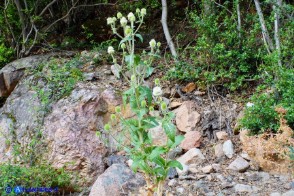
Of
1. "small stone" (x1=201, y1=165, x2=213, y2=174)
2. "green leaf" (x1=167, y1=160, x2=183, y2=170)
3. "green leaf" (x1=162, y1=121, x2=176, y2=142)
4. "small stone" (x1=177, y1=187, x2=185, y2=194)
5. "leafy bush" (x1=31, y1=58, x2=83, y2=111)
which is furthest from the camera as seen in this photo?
"leafy bush" (x1=31, y1=58, x2=83, y2=111)

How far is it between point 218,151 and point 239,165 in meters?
0.31

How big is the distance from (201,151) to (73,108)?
1554 mm

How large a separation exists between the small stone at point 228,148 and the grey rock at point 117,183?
832 mm

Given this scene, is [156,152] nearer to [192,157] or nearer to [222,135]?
[192,157]

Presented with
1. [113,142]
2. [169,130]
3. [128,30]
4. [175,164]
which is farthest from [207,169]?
[128,30]

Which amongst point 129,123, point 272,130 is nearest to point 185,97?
point 272,130

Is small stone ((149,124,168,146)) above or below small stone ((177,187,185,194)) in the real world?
below

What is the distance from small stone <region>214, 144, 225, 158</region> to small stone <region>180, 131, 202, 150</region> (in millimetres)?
192

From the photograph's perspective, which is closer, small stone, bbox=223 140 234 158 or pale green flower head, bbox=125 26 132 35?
pale green flower head, bbox=125 26 132 35

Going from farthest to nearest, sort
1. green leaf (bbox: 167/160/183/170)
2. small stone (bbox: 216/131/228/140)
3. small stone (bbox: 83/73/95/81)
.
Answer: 1. small stone (bbox: 83/73/95/81)
2. small stone (bbox: 216/131/228/140)
3. green leaf (bbox: 167/160/183/170)

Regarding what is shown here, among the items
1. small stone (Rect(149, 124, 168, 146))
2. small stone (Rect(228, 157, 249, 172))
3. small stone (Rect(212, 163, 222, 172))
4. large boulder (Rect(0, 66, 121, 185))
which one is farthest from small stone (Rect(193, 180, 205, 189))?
large boulder (Rect(0, 66, 121, 185))

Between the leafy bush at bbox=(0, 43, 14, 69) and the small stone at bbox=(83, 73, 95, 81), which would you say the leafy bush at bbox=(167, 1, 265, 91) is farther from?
the leafy bush at bbox=(0, 43, 14, 69)

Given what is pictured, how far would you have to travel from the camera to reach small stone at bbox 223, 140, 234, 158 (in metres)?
3.32

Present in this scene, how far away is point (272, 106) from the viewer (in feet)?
10.6
